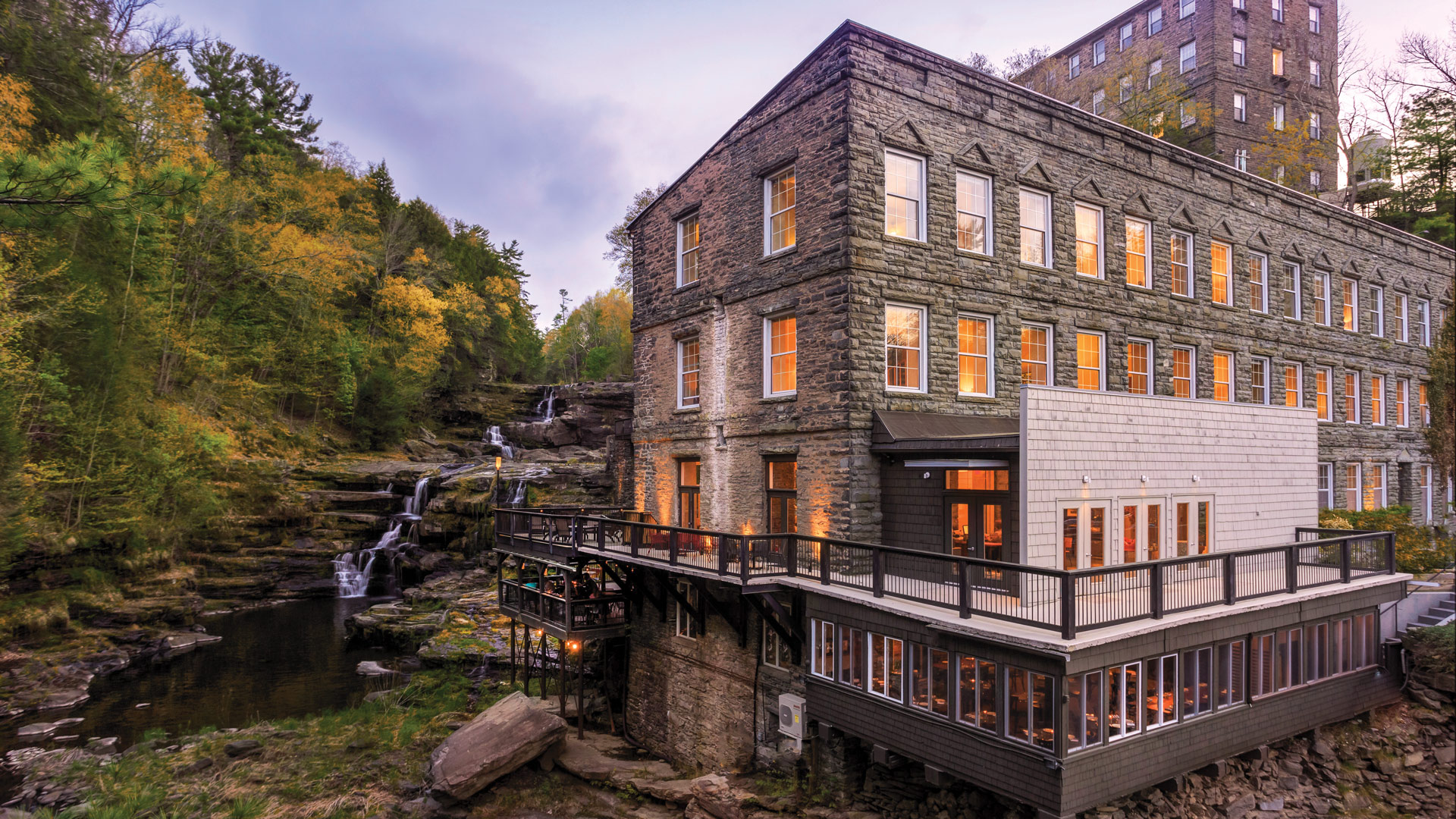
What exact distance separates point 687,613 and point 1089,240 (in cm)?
1372

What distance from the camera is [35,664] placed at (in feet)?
68.5

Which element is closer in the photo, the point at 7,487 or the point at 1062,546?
the point at 1062,546

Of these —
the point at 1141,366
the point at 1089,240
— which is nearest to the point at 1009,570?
the point at 1089,240

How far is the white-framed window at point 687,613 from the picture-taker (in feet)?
54.6

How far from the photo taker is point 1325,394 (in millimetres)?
25594

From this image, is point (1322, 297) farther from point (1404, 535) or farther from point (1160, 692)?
point (1160, 692)

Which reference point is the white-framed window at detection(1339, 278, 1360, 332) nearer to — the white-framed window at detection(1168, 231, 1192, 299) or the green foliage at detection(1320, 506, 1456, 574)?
the green foliage at detection(1320, 506, 1456, 574)

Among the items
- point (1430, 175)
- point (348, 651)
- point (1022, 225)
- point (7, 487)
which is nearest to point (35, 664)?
point (7, 487)

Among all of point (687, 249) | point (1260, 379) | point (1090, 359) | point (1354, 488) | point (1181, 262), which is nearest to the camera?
point (1090, 359)

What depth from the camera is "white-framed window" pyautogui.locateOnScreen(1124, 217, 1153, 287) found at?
19562mm

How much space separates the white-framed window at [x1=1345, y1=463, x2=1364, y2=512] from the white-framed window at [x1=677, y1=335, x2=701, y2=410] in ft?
77.4

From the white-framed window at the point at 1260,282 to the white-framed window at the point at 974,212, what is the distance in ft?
38.0

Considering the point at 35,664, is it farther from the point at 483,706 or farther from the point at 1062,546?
the point at 1062,546

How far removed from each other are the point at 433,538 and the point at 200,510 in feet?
28.4
